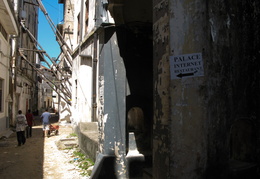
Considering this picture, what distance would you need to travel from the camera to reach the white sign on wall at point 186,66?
254cm

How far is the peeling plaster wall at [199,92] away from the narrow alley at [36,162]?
425cm

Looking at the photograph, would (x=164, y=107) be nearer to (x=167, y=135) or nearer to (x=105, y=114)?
(x=167, y=135)

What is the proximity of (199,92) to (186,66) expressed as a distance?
31 centimetres

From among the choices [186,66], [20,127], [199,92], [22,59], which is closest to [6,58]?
[22,59]

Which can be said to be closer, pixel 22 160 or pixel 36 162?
pixel 36 162

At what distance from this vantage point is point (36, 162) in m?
7.64

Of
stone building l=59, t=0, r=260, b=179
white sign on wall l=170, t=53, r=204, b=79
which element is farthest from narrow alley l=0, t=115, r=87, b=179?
white sign on wall l=170, t=53, r=204, b=79

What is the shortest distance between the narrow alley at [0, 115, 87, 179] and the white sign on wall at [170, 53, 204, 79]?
461cm

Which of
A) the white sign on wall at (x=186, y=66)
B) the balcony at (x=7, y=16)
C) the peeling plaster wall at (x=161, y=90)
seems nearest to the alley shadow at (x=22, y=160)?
the peeling plaster wall at (x=161, y=90)

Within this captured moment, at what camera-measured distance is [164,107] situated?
274 centimetres

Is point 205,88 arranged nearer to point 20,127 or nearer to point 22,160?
point 22,160

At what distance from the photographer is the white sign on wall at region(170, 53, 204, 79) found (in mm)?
2537

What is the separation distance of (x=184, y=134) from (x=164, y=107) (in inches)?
15.3

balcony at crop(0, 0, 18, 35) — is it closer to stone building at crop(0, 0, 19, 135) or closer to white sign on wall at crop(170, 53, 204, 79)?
stone building at crop(0, 0, 19, 135)
